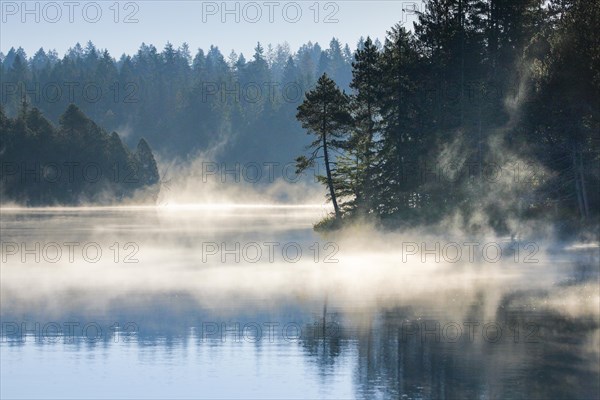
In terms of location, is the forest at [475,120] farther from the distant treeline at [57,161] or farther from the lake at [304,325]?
the distant treeline at [57,161]

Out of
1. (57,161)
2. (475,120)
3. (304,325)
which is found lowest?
(304,325)

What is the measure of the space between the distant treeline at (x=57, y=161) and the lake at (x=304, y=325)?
10706 centimetres

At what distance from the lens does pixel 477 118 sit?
68.1m

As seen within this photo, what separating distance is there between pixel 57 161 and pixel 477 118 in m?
105

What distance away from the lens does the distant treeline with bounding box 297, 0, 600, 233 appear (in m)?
56.4

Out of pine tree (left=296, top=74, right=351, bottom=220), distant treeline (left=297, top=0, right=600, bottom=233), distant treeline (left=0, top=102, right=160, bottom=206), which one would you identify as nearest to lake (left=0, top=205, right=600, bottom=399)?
distant treeline (left=297, top=0, right=600, bottom=233)

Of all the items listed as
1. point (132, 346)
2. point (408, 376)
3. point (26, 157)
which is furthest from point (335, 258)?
point (26, 157)

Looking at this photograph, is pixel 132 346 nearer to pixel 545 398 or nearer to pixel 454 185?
pixel 545 398

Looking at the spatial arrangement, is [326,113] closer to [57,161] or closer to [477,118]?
[477,118]

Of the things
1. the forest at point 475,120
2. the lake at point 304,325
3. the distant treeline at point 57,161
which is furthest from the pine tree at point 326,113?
the distant treeline at point 57,161

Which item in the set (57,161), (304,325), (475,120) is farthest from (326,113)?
(57,161)

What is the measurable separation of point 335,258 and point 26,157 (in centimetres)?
11675

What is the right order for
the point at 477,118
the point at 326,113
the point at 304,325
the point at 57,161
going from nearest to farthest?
the point at 304,325 < the point at 477,118 < the point at 326,113 < the point at 57,161

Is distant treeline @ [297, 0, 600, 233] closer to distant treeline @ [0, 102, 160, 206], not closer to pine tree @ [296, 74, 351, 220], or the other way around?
pine tree @ [296, 74, 351, 220]
